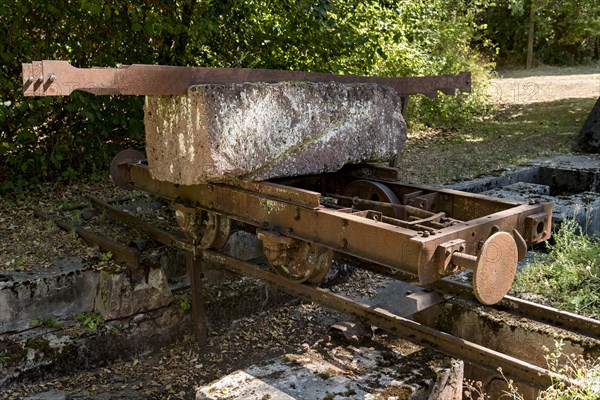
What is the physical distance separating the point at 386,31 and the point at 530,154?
2.88 metres

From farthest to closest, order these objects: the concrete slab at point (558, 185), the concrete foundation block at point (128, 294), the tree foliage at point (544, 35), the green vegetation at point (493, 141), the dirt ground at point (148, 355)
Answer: the tree foliage at point (544, 35) → the green vegetation at point (493, 141) → the concrete slab at point (558, 185) → the concrete foundation block at point (128, 294) → the dirt ground at point (148, 355)

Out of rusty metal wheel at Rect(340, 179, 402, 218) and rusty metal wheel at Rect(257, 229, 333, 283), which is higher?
rusty metal wheel at Rect(340, 179, 402, 218)

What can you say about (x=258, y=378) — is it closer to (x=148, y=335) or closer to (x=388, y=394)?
(x=388, y=394)

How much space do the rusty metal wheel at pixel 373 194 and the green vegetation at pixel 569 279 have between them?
117cm

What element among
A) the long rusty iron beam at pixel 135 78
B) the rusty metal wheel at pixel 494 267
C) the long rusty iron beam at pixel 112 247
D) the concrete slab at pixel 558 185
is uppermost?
the long rusty iron beam at pixel 135 78

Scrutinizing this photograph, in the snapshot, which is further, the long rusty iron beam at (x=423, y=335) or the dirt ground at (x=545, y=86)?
the dirt ground at (x=545, y=86)

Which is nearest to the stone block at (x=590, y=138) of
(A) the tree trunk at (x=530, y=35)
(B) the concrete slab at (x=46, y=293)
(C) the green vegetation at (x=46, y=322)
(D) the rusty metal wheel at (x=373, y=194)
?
(D) the rusty metal wheel at (x=373, y=194)

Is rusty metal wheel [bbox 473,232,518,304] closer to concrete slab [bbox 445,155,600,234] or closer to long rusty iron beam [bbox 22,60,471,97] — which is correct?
long rusty iron beam [bbox 22,60,471,97]

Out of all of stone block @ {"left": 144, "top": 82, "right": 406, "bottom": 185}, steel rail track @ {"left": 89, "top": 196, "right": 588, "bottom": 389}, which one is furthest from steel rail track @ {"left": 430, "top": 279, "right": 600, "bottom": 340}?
stone block @ {"left": 144, "top": 82, "right": 406, "bottom": 185}

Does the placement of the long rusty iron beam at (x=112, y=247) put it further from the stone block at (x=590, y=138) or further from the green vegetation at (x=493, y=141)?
the stone block at (x=590, y=138)

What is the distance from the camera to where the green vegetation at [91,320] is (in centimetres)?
499

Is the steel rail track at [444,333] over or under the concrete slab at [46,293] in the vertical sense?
over

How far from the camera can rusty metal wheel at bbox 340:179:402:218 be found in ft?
14.5

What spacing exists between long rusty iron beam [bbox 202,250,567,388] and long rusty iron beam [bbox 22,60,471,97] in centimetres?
132
